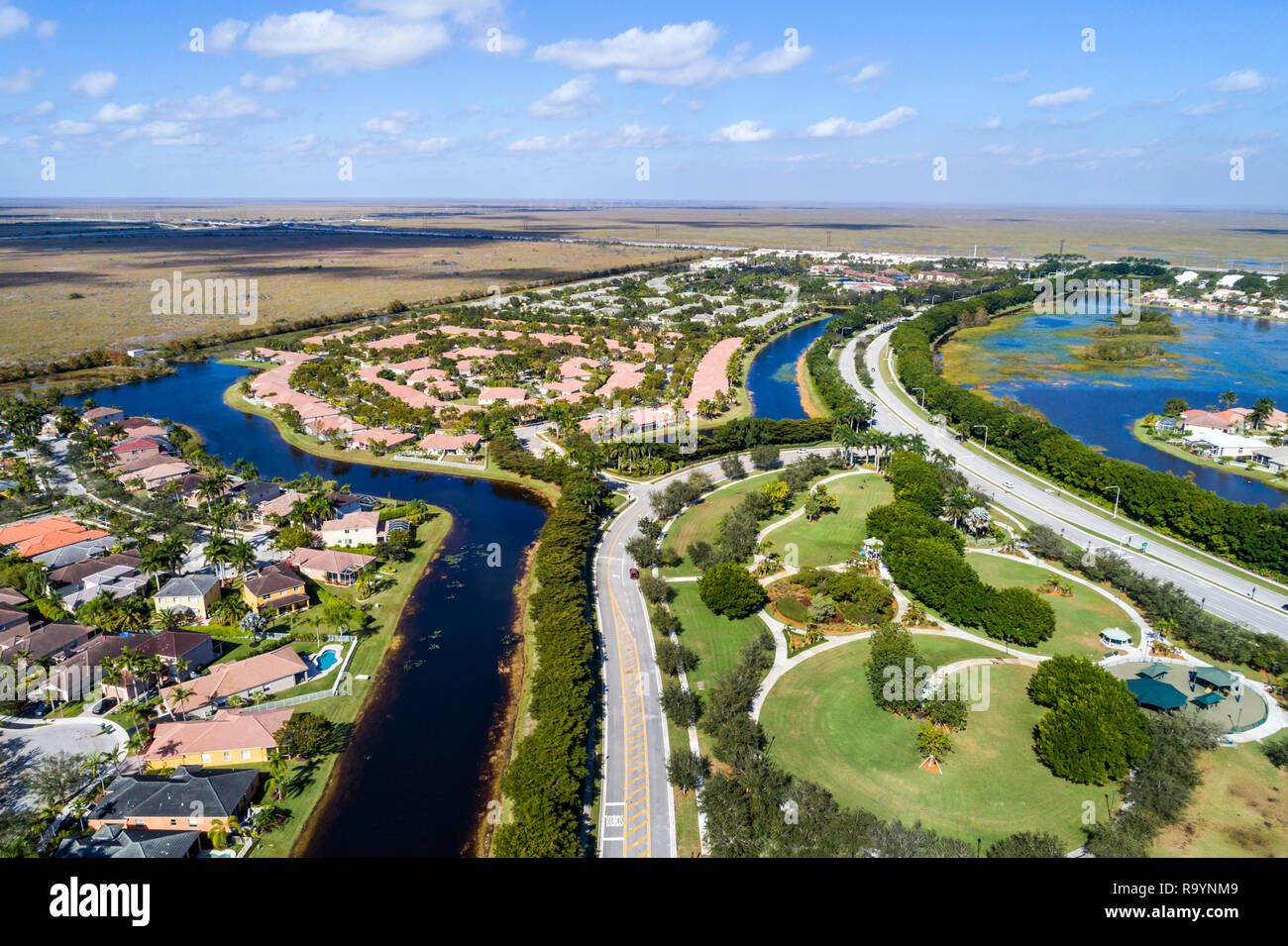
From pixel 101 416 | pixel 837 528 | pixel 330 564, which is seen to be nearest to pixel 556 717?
pixel 330 564

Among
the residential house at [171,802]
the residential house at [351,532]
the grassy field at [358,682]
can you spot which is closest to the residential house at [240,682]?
the grassy field at [358,682]

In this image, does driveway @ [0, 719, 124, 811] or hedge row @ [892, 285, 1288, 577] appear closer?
driveway @ [0, 719, 124, 811]

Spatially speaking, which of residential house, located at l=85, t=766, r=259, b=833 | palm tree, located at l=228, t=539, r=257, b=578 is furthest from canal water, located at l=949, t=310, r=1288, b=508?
palm tree, located at l=228, t=539, r=257, b=578

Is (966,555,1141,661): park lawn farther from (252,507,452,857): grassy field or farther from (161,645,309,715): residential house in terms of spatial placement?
(161,645,309,715): residential house

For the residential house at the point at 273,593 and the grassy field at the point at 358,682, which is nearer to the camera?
Answer: the grassy field at the point at 358,682

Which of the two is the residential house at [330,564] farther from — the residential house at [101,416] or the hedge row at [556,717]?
the residential house at [101,416]
